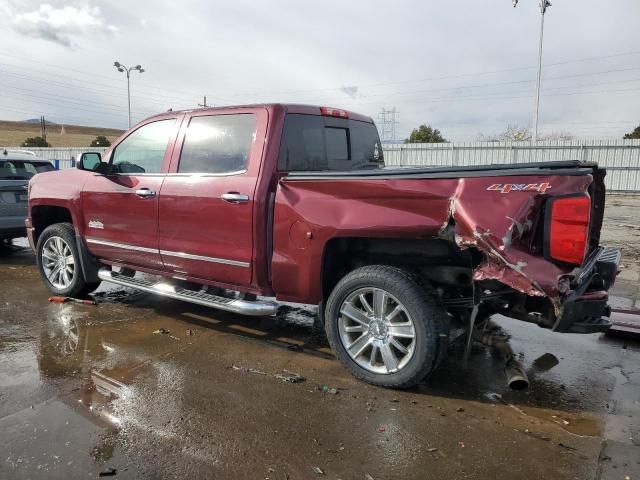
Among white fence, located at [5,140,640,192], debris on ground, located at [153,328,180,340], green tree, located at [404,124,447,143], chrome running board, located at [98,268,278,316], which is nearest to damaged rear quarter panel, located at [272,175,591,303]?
A: chrome running board, located at [98,268,278,316]

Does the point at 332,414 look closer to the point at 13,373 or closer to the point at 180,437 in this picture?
the point at 180,437

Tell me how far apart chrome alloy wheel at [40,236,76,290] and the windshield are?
2991mm

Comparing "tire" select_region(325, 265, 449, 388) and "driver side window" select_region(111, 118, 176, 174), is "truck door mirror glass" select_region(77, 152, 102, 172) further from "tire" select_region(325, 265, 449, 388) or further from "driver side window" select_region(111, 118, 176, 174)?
"tire" select_region(325, 265, 449, 388)

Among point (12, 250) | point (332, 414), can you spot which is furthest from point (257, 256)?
point (12, 250)

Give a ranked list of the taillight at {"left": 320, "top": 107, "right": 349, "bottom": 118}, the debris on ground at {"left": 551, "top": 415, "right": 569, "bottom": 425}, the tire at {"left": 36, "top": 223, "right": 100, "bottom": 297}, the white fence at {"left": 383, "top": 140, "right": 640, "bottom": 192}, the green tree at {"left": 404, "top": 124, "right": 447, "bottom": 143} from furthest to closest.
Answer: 1. the green tree at {"left": 404, "top": 124, "right": 447, "bottom": 143}
2. the white fence at {"left": 383, "top": 140, "right": 640, "bottom": 192}
3. the tire at {"left": 36, "top": 223, "right": 100, "bottom": 297}
4. the taillight at {"left": 320, "top": 107, "right": 349, "bottom": 118}
5. the debris on ground at {"left": 551, "top": 415, "right": 569, "bottom": 425}

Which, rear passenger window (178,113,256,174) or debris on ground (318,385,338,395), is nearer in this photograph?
debris on ground (318,385,338,395)

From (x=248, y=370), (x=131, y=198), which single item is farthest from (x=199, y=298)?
(x=131, y=198)

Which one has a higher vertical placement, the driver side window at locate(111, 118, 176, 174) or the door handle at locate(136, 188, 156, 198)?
the driver side window at locate(111, 118, 176, 174)

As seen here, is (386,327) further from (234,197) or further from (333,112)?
(333,112)

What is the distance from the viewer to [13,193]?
806 centimetres

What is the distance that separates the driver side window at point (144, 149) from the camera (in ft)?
16.0

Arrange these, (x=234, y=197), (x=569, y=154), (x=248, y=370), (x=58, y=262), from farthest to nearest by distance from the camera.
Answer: (x=569, y=154)
(x=58, y=262)
(x=234, y=197)
(x=248, y=370)

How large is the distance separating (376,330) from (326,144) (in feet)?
Result: 5.81

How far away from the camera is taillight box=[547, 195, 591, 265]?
2875 millimetres
